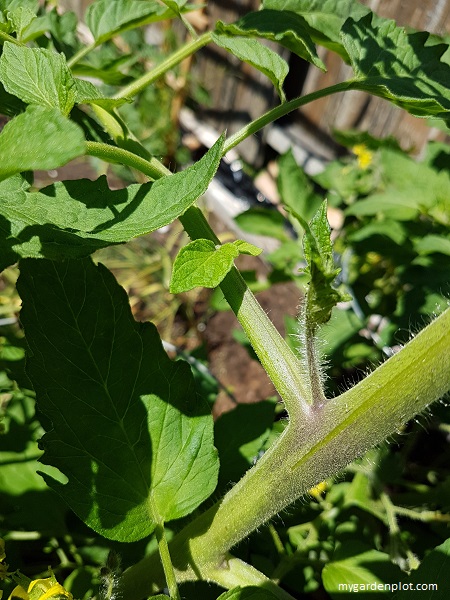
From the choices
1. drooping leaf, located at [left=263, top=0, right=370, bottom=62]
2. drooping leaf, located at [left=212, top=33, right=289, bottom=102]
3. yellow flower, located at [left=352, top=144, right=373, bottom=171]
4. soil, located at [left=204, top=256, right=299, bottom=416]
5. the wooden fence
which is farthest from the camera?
the wooden fence

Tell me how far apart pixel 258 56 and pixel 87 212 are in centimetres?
26

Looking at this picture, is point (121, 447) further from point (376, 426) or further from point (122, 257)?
point (122, 257)

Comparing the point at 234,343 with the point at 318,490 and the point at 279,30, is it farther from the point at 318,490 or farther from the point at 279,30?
the point at 279,30

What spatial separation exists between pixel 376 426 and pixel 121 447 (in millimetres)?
300

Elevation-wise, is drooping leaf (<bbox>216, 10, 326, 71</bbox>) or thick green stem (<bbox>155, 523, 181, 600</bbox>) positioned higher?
drooping leaf (<bbox>216, 10, 326, 71</bbox>)

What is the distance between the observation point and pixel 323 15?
0.81m

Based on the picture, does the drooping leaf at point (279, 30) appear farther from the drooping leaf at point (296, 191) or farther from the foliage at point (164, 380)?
the drooping leaf at point (296, 191)

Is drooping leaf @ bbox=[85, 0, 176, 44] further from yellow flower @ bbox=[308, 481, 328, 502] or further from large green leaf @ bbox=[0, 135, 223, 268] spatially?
yellow flower @ bbox=[308, 481, 328, 502]

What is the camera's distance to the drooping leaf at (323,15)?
795 mm

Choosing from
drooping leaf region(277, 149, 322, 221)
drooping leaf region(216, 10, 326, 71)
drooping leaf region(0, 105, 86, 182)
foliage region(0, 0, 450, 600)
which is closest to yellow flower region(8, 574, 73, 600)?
foliage region(0, 0, 450, 600)

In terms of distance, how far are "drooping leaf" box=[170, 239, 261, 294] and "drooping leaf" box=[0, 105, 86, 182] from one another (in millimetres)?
165

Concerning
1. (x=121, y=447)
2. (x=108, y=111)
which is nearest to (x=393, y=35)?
(x=108, y=111)

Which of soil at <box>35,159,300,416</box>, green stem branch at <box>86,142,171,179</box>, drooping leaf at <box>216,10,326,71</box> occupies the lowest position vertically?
soil at <box>35,159,300,416</box>

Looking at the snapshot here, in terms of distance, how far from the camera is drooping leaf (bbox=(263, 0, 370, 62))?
2.61 feet
